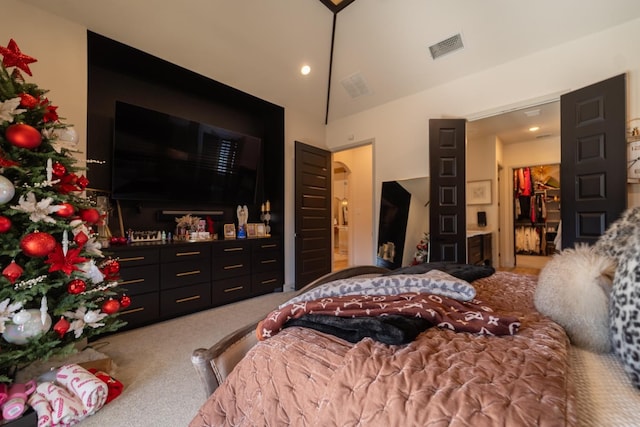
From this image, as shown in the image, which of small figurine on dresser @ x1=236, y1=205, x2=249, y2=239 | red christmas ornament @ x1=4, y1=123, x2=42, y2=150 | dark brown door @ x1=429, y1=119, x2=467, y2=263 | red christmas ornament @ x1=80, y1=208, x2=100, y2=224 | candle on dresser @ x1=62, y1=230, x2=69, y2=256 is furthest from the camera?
small figurine on dresser @ x1=236, y1=205, x2=249, y2=239

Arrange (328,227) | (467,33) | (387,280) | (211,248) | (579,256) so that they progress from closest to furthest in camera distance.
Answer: (579,256), (387,280), (467,33), (211,248), (328,227)

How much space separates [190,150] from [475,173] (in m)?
4.86

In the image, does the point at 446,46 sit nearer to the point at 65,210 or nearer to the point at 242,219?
the point at 242,219

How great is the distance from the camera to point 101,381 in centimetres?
163

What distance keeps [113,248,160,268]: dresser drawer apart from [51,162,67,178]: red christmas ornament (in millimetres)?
1096

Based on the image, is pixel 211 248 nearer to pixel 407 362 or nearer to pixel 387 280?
pixel 387 280

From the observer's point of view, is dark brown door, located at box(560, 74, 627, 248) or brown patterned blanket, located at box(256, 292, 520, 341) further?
dark brown door, located at box(560, 74, 627, 248)

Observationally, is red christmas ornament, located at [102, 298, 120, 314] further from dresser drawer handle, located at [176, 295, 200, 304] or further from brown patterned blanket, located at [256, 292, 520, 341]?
brown patterned blanket, located at [256, 292, 520, 341]

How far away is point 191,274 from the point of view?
3.07 metres

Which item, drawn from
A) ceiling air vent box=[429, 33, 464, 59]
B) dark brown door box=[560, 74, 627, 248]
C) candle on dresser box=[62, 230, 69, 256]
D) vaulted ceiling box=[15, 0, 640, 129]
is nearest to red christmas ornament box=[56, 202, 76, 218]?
candle on dresser box=[62, 230, 69, 256]

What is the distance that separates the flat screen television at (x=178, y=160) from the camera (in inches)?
111

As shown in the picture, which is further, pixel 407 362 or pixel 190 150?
pixel 190 150

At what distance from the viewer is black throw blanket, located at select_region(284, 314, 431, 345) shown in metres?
0.81

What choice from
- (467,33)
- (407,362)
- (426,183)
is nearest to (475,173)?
(426,183)
